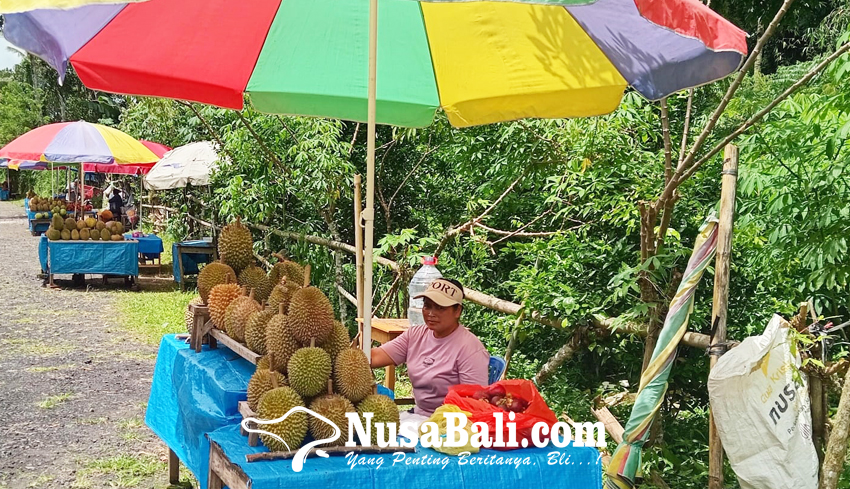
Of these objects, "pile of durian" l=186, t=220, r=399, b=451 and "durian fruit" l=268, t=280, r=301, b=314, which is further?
"durian fruit" l=268, t=280, r=301, b=314

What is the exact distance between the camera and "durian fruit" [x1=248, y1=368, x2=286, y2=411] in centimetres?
298

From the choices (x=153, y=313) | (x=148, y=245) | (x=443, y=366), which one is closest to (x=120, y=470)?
(x=443, y=366)

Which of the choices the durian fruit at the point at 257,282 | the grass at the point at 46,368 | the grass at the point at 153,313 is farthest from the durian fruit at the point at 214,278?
the grass at the point at 153,313

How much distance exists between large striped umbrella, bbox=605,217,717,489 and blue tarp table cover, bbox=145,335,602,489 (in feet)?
3.19

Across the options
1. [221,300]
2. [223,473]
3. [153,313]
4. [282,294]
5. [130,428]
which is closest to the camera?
[223,473]

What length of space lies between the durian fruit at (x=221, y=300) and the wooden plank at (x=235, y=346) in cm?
5

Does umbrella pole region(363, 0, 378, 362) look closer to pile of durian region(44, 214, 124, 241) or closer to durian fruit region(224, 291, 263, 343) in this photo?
durian fruit region(224, 291, 263, 343)

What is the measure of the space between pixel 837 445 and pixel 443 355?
182 cm

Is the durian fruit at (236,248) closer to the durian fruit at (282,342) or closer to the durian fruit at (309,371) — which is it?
the durian fruit at (282,342)

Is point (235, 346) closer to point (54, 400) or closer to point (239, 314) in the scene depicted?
point (239, 314)

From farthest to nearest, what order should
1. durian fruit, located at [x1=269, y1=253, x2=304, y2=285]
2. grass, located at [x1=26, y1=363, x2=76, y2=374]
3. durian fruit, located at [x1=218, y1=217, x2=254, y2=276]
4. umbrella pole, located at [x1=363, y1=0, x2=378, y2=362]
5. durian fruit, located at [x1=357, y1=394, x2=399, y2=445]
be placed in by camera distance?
grass, located at [x1=26, y1=363, x2=76, y2=374], durian fruit, located at [x1=218, y1=217, x2=254, y2=276], durian fruit, located at [x1=269, y1=253, x2=304, y2=285], umbrella pole, located at [x1=363, y1=0, x2=378, y2=362], durian fruit, located at [x1=357, y1=394, x2=399, y2=445]

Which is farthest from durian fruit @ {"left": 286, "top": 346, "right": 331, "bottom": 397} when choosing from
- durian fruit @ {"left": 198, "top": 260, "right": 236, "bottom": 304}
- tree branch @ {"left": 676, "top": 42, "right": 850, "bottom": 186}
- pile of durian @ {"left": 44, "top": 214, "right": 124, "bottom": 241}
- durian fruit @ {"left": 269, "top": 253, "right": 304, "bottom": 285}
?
pile of durian @ {"left": 44, "top": 214, "right": 124, "bottom": 241}

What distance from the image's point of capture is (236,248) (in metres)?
4.43

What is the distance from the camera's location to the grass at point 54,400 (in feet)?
22.5
